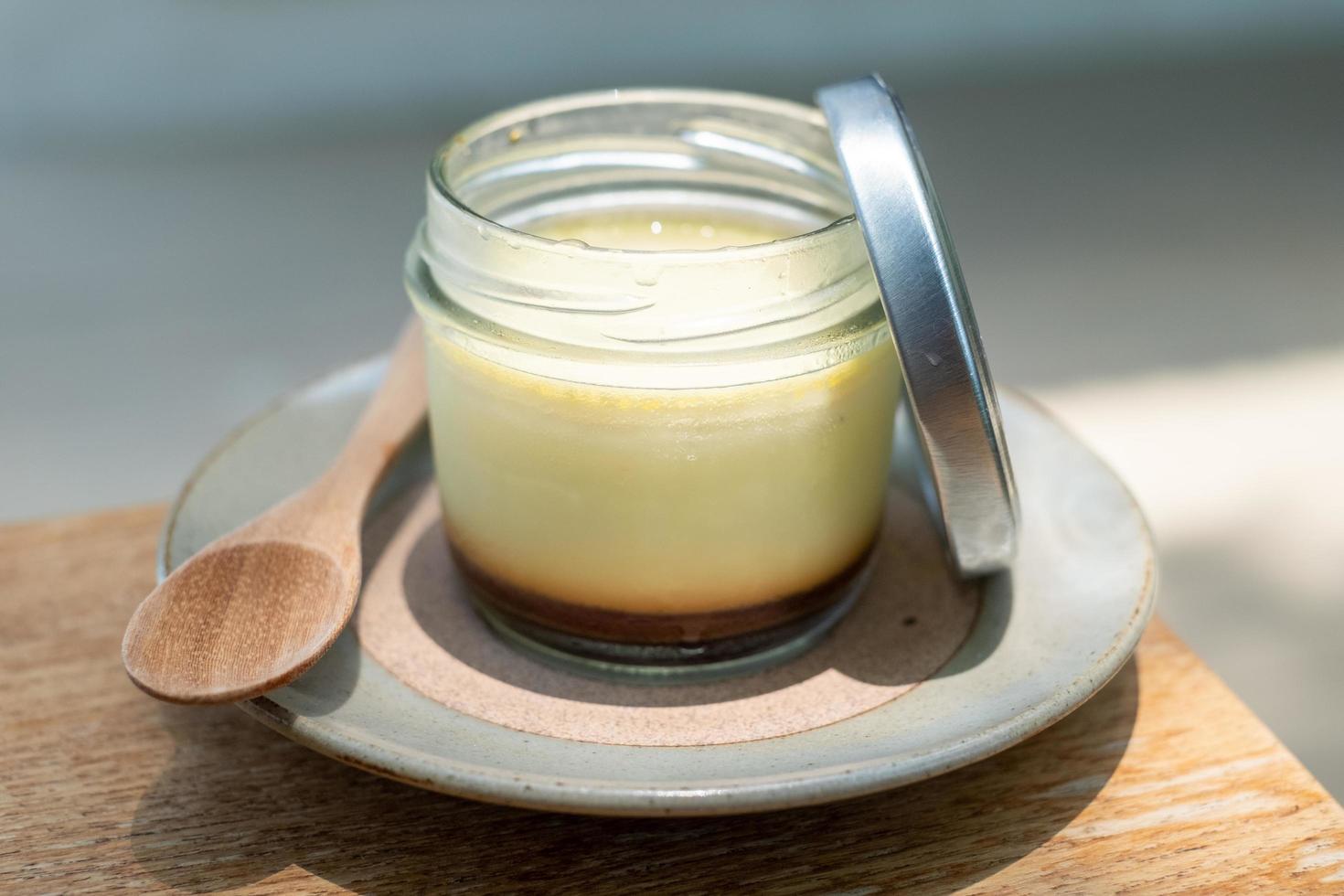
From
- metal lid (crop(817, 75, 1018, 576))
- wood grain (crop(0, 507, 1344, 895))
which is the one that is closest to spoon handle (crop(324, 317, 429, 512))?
wood grain (crop(0, 507, 1344, 895))

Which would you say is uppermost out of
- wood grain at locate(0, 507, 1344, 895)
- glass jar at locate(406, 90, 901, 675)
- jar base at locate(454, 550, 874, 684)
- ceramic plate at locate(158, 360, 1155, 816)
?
glass jar at locate(406, 90, 901, 675)

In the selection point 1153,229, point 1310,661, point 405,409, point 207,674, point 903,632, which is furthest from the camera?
point 1153,229

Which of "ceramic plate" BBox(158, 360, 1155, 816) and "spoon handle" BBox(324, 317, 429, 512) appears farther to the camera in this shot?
"spoon handle" BBox(324, 317, 429, 512)

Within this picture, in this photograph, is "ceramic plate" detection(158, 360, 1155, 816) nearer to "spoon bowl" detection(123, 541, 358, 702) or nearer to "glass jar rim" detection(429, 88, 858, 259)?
"spoon bowl" detection(123, 541, 358, 702)

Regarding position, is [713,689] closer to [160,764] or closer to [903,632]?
[903,632]

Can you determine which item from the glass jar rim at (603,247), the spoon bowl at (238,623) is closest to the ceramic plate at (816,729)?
the spoon bowl at (238,623)

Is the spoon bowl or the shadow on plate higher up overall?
the spoon bowl

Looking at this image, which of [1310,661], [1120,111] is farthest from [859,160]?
[1120,111]
